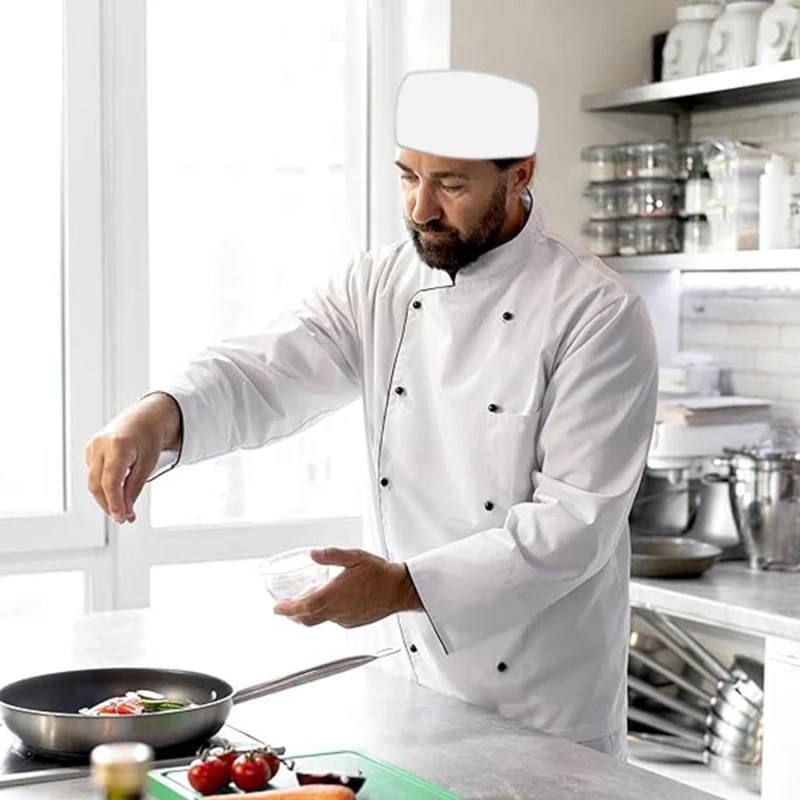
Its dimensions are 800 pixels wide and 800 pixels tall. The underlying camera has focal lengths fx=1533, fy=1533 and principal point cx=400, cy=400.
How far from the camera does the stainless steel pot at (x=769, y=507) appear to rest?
361 cm

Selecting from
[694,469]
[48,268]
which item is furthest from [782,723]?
[48,268]

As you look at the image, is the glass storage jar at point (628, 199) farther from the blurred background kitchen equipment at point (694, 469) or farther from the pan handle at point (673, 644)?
the pan handle at point (673, 644)

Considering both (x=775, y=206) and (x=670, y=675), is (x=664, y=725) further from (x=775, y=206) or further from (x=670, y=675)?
(x=775, y=206)

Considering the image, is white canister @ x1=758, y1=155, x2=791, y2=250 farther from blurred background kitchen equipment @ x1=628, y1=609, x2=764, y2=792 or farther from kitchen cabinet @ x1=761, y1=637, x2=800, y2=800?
kitchen cabinet @ x1=761, y1=637, x2=800, y2=800

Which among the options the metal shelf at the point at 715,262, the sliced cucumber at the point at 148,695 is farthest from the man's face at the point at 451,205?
the metal shelf at the point at 715,262

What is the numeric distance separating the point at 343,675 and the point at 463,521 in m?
0.32

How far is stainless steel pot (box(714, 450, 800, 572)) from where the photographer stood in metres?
3.61

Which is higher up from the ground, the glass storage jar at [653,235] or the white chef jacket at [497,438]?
the glass storage jar at [653,235]

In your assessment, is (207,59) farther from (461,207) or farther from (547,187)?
(461,207)

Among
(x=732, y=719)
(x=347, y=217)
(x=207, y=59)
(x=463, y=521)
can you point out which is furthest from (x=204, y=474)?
(x=463, y=521)

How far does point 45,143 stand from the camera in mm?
3779

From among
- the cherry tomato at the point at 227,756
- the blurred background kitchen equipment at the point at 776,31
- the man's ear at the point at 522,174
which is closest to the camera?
the cherry tomato at the point at 227,756

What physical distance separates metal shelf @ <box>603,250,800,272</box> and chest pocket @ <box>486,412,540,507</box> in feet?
4.69

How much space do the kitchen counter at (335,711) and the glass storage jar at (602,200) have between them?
70.3 inches
